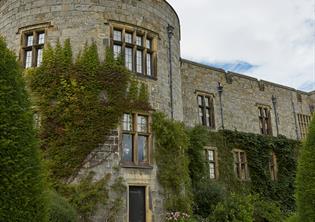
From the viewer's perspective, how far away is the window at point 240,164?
1864 centimetres

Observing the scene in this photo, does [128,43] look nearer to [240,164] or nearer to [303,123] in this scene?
[240,164]

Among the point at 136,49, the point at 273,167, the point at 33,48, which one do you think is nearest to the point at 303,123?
the point at 273,167

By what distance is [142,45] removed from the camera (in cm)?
1332

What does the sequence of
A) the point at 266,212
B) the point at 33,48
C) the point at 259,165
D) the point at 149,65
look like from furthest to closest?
the point at 259,165
the point at 266,212
the point at 149,65
the point at 33,48

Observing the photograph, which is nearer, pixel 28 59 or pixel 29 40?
pixel 28 59

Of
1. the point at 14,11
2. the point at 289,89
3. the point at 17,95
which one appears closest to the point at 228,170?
the point at 289,89

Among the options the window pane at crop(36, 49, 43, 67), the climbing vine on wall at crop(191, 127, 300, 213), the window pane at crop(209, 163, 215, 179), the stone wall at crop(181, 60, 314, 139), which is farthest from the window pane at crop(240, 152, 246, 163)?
the window pane at crop(36, 49, 43, 67)

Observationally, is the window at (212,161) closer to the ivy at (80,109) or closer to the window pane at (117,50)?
the ivy at (80,109)

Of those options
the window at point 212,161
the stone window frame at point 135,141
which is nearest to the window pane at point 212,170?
the window at point 212,161

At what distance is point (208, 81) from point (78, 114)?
31.0 ft

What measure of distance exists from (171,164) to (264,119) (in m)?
10.3

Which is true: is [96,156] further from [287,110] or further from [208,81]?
[287,110]

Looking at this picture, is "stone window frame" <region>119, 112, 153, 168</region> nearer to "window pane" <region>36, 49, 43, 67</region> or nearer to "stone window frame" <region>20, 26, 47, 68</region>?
"window pane" <region>36, 49, 43, 67</region>

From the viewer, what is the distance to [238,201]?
13.4 m
